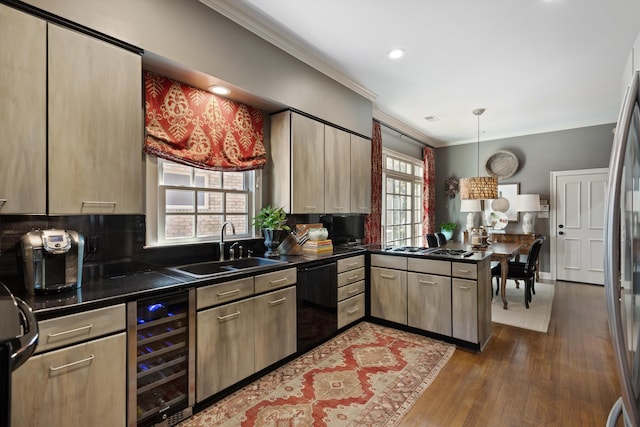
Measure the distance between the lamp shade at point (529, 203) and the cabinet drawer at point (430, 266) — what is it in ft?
11.8

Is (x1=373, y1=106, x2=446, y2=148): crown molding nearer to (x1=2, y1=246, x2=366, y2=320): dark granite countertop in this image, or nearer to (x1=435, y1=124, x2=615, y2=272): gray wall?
(x1=435, y1=124, x2=615, y2=272): gray wall

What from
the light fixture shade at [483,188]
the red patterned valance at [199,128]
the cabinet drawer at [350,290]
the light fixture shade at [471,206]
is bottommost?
the cabinet drawer at [350,290]

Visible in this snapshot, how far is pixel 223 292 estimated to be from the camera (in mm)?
2084

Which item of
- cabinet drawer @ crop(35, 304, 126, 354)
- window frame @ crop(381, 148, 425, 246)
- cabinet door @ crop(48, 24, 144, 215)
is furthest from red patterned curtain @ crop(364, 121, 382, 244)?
cabinet drawer @ crop(35, 304, 126, 354)

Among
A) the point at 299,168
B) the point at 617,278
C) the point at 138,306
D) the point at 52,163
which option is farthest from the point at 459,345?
the point at 52,163

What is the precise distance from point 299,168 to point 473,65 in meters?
2.21

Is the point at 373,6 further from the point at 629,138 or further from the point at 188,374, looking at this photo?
the point at 188,374

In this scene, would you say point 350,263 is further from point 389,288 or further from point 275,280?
point 275,280

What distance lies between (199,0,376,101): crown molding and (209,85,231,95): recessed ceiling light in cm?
53

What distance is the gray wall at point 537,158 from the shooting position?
17.8ft

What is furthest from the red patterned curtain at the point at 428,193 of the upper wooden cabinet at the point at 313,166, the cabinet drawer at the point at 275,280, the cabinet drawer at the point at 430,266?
the cabinet drawer at the point at 275,280

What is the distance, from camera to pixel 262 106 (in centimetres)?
305

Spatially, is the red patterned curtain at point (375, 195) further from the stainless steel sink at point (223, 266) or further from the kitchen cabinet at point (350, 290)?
the stainless steel sink at point (223, 266)

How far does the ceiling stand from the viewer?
247 cm
